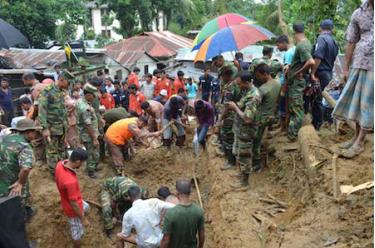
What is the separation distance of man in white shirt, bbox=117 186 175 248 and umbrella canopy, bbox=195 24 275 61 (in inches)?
146

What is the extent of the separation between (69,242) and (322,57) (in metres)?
5.41

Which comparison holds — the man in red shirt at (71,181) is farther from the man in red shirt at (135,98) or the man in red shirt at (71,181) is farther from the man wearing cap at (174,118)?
the man in red shirt at (135,98)

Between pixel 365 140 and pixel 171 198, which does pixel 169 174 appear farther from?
pixel 365 140

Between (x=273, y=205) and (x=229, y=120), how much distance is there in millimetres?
2045

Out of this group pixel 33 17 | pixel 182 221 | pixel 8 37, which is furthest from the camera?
pixel 33 17

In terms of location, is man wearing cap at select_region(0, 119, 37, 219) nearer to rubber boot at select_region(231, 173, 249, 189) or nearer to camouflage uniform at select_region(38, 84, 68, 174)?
camouflage uniform at select_region(38, 84, 68, 174)

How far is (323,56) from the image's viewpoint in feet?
22.9

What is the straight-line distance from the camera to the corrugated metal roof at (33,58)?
53.0ft

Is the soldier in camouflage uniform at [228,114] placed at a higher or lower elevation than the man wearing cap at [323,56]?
lower

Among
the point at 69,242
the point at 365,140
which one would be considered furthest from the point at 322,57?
the point at 69,242

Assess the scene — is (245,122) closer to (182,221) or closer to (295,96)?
(295,96)

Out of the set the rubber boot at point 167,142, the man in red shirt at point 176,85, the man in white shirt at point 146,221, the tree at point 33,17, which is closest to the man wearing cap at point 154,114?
the rubber boot at point 167,142

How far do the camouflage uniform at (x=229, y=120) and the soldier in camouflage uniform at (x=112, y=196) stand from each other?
5.89 ft

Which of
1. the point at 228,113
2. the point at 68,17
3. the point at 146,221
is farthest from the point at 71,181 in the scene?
the point at 68,17
